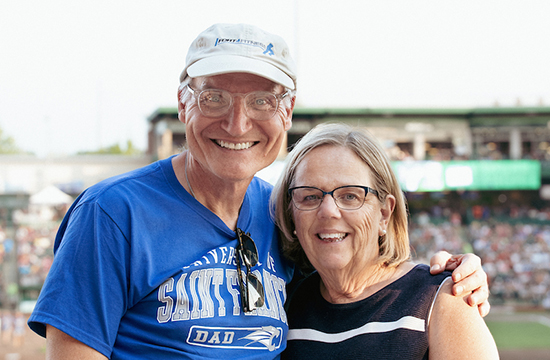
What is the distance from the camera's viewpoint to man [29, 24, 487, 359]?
1.65 metres

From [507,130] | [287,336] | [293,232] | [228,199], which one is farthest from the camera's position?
[507,130]

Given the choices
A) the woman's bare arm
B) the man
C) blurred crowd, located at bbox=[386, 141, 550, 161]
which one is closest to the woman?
the woman's bare arm

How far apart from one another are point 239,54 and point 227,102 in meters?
0.19

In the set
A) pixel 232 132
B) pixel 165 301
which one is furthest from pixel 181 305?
pixel 232 132

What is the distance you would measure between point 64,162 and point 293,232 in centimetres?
2231

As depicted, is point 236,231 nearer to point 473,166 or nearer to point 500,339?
point 500,339

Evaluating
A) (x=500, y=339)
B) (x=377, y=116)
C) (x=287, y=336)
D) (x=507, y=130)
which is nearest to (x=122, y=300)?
(x=287, y=336)

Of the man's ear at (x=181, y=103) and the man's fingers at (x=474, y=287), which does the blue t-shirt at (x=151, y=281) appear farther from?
the man's fingers at (x=474, y=287)

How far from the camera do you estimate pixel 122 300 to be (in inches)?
68.0

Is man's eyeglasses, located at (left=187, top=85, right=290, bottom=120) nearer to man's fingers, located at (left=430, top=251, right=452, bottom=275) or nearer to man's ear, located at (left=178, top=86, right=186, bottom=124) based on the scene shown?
man's ear, located at (left=178, top=86, right=186, bottom=124)

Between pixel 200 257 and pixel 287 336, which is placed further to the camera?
pixel 287 336

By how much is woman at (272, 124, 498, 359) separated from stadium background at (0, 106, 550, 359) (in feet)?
54.9

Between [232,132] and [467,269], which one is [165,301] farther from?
[467,269]

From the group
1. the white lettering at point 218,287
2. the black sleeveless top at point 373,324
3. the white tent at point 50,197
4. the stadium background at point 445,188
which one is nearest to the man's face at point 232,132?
the white lettering at point 218,287
